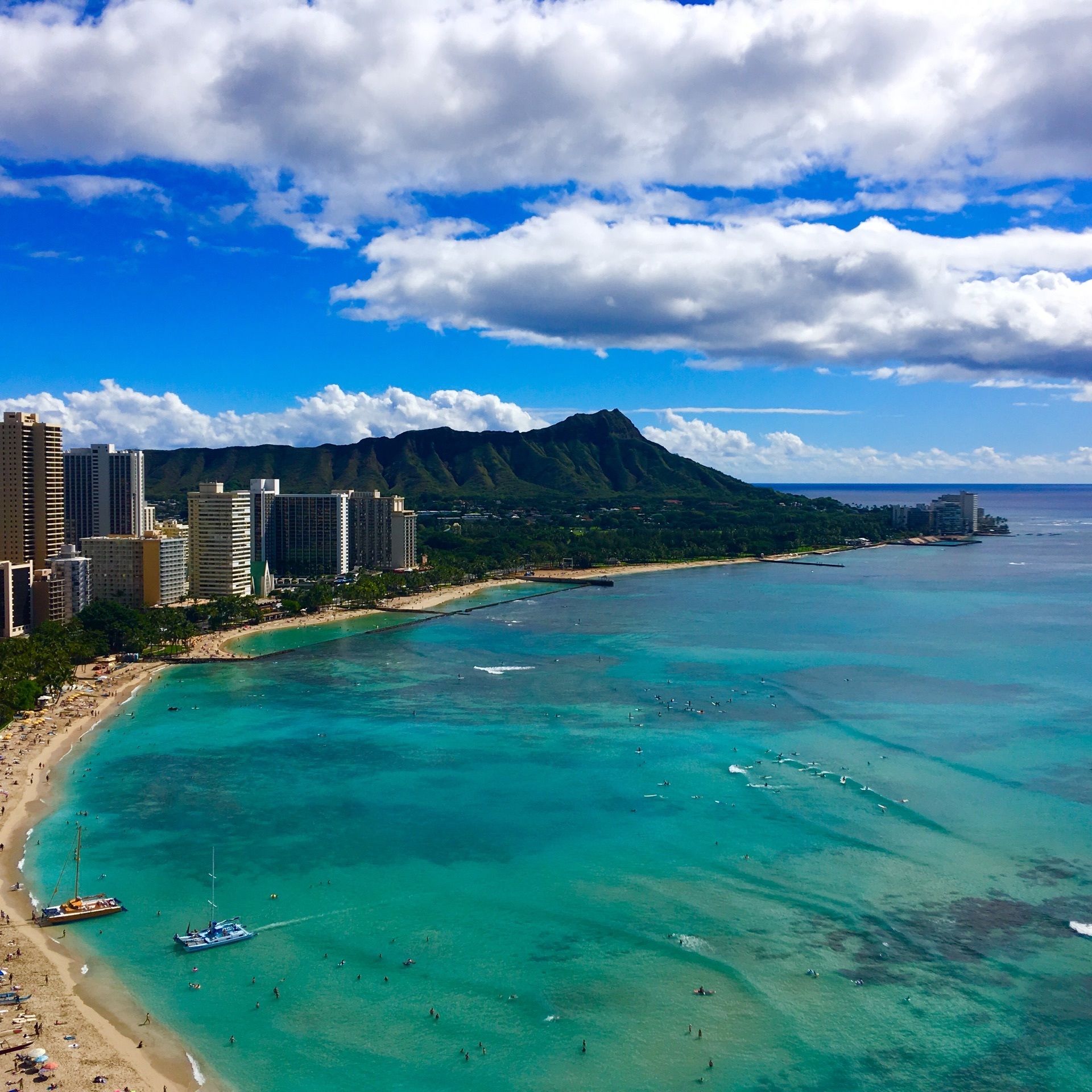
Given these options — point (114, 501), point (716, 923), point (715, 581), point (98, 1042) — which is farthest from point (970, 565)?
point (98, 1042)

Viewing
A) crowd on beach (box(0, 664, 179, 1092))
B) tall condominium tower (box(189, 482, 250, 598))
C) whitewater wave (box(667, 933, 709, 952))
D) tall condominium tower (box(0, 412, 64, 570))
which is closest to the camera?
crowd on beach (box(0, 664, 179, 1092))

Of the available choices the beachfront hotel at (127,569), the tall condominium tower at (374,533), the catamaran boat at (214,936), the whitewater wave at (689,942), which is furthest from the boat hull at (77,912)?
the tall condominium tower at (374,533)

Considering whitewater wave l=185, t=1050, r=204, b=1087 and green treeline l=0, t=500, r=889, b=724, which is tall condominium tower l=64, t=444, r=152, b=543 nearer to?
green treeline l=0, t=500, r=889, b=724

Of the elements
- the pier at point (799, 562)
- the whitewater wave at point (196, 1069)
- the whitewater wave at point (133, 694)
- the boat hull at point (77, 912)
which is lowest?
the whitewater wave at point (196, 1069)

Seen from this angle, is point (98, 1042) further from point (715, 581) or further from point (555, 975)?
point (715, 581)

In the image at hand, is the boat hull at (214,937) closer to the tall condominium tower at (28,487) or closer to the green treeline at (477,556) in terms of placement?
the green treeline at (477,556)

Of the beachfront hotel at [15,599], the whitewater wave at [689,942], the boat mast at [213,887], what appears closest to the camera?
the whitewater wave at [689,942]

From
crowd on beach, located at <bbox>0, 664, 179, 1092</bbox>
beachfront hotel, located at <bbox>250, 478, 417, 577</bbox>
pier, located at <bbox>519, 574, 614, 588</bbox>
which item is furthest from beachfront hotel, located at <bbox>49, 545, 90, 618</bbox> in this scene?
pier, located at <bbox>519, 574, 614, 588</bbox>
